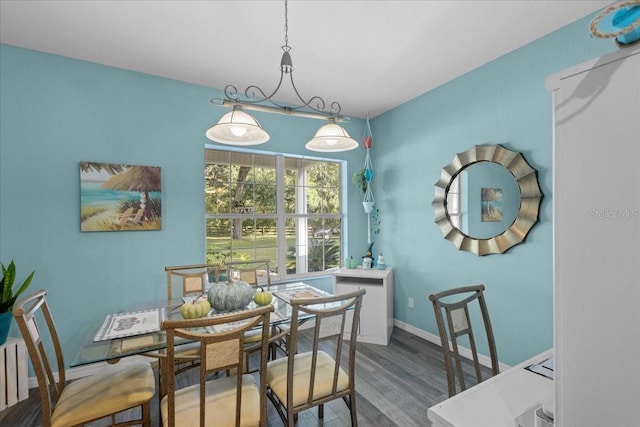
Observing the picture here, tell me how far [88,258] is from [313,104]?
109 inches

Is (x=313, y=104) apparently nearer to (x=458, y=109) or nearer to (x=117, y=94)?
(x=458, y=109)

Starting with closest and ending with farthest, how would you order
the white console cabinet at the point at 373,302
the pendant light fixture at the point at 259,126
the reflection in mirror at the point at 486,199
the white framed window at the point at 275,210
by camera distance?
the pendant light fixture at the point at 259,126 < the reflection in mirror at the point at 486,199 < the white console cabinet at the point at 373,302 < the white framed window at the point at 275,210

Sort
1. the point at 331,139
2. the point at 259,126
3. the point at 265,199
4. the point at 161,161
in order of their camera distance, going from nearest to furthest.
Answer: the point at 259,126, the point at 331,139, the point at 161,161, the point at 265,199

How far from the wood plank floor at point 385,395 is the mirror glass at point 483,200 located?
1272 mm

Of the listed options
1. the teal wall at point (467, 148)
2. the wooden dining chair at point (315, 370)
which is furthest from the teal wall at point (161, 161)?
the wooden dining chair at point (315, 370)

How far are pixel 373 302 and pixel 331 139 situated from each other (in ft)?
6.34

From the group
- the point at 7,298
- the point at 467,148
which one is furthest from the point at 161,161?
the point at 467,148

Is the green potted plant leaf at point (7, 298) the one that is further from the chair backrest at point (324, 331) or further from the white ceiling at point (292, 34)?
the chair backrest at point (324, 331)

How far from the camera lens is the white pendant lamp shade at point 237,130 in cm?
176

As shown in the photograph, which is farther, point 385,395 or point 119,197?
point 119,197

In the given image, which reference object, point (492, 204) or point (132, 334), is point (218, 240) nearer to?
point (132, 334)

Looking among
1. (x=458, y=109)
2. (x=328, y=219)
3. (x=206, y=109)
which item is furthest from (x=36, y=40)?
(x=458, y=109)

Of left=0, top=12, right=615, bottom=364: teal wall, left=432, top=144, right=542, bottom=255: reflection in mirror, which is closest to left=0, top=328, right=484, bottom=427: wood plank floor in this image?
left=0, top=12, right=615, bottom=364: teal wall

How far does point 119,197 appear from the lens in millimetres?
2652
